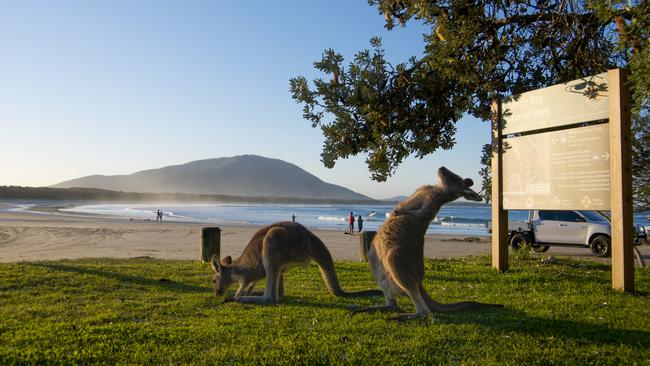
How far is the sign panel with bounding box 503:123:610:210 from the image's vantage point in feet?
28.3

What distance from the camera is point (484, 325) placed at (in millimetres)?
5637

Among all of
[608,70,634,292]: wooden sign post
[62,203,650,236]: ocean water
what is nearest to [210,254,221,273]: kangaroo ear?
[608,70,634,292]: wooden sign post

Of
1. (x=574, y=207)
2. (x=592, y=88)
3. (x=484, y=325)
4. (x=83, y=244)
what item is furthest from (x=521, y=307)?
(x=83, y=244)

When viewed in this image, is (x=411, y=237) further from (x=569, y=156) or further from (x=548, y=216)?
(x=548, y=216)

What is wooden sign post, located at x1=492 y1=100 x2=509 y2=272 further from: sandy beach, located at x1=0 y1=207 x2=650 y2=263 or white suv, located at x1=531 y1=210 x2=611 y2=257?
white suv, located at x1=531 y1=210 x2=611 y2=257

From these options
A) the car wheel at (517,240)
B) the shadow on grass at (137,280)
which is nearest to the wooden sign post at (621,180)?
the shadow on grass at (137,280)

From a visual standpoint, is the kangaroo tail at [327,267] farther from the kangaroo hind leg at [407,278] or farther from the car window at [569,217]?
the car window at [569,217]

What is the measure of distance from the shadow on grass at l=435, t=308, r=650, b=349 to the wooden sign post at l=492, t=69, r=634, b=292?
280cm

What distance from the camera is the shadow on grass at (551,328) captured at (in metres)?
Answer: 5.12

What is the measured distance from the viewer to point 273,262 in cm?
690

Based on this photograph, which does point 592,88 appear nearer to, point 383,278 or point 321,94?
point 321,94

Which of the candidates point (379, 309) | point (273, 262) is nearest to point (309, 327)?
point (379, 309)

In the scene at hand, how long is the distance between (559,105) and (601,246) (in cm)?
1501

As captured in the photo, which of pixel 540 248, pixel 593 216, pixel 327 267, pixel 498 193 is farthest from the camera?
pixel 540 248
